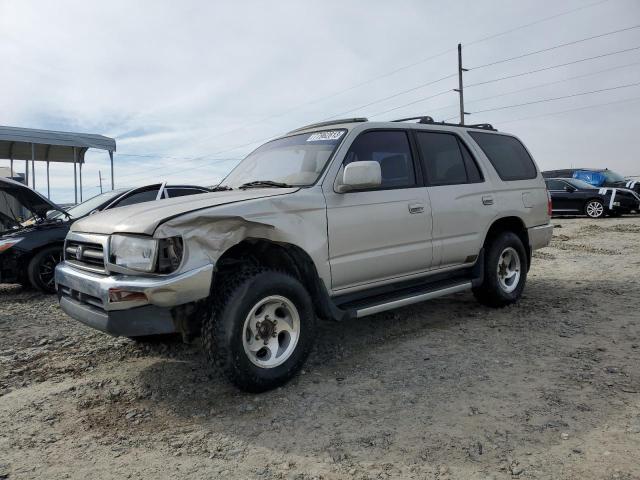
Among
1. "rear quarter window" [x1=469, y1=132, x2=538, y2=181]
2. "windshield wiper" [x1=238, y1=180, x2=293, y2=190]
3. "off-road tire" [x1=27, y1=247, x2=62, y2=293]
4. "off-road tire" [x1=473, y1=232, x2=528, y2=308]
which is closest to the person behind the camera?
"windshield wiper" [x1=238, y1=180, x2=293, y2=190]

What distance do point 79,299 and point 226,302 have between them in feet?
3.54

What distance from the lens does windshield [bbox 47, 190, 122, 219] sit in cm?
710

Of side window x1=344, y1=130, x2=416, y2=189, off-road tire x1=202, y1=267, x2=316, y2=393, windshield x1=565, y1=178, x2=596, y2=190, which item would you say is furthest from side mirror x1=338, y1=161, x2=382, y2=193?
windshield x1=565, y1=178, x2=596, y2=190

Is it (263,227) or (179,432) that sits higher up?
(263,227)

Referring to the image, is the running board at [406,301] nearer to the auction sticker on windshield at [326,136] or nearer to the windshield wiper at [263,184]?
the windshield wiper at [263,184]

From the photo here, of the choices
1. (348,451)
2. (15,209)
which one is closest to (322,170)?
(348,451)

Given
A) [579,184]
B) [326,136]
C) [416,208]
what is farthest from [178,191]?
[579,184]

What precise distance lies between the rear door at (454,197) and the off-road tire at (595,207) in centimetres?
Result: 1296

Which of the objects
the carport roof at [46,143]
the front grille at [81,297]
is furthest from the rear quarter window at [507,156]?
the carport roof at [46,143]

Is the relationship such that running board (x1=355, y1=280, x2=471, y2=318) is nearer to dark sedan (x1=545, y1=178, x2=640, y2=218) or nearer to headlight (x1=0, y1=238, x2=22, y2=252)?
headlight (x1=0, y1=238, x2=22, y2=252)

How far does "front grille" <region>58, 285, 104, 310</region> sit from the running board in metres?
1.79

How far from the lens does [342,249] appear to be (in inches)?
143

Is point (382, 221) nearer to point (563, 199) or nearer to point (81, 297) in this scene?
point (81, 297)

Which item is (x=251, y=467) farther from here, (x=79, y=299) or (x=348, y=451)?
(x=79, y=299)
